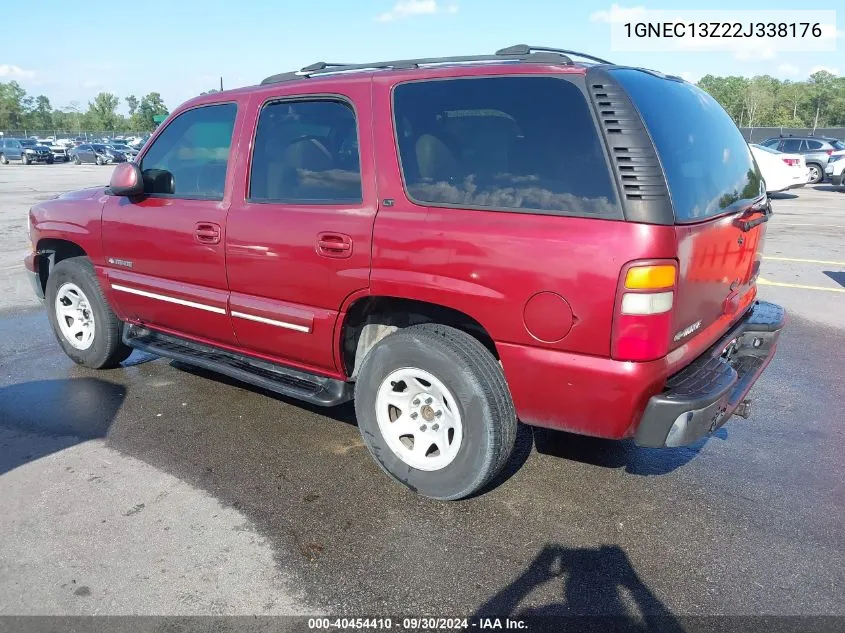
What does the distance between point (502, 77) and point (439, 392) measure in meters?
1.43

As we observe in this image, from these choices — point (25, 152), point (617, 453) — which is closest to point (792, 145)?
point (617, 453)

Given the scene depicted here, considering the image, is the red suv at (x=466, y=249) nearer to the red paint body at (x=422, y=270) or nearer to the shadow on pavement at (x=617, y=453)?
the red paint body at (x=422, y=270)

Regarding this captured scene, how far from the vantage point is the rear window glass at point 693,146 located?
2.79m

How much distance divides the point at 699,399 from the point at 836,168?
2361cm

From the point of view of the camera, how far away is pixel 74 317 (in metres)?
5.11

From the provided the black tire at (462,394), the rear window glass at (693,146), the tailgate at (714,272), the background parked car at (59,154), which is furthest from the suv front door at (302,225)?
the background parked car at (59,154)

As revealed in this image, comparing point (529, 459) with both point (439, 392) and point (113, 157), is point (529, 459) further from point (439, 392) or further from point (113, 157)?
point (113, 157)

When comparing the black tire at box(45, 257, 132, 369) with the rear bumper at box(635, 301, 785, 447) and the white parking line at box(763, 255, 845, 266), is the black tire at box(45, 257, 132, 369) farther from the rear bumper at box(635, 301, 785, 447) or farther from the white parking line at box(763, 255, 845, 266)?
the white parking line at box(763, 255, 845, 266)

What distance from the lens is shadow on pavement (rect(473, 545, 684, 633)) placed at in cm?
249

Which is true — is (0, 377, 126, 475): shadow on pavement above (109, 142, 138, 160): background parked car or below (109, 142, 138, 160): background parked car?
below

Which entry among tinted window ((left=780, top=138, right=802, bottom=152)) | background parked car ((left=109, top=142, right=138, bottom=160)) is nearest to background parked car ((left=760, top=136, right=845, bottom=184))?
tinted window ((left=780, top=138, right=802, bottom=152))

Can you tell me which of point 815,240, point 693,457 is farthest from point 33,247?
point 815,240

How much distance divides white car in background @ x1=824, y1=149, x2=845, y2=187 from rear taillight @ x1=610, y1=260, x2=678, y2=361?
75.8ft

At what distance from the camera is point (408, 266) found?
3.11 m
